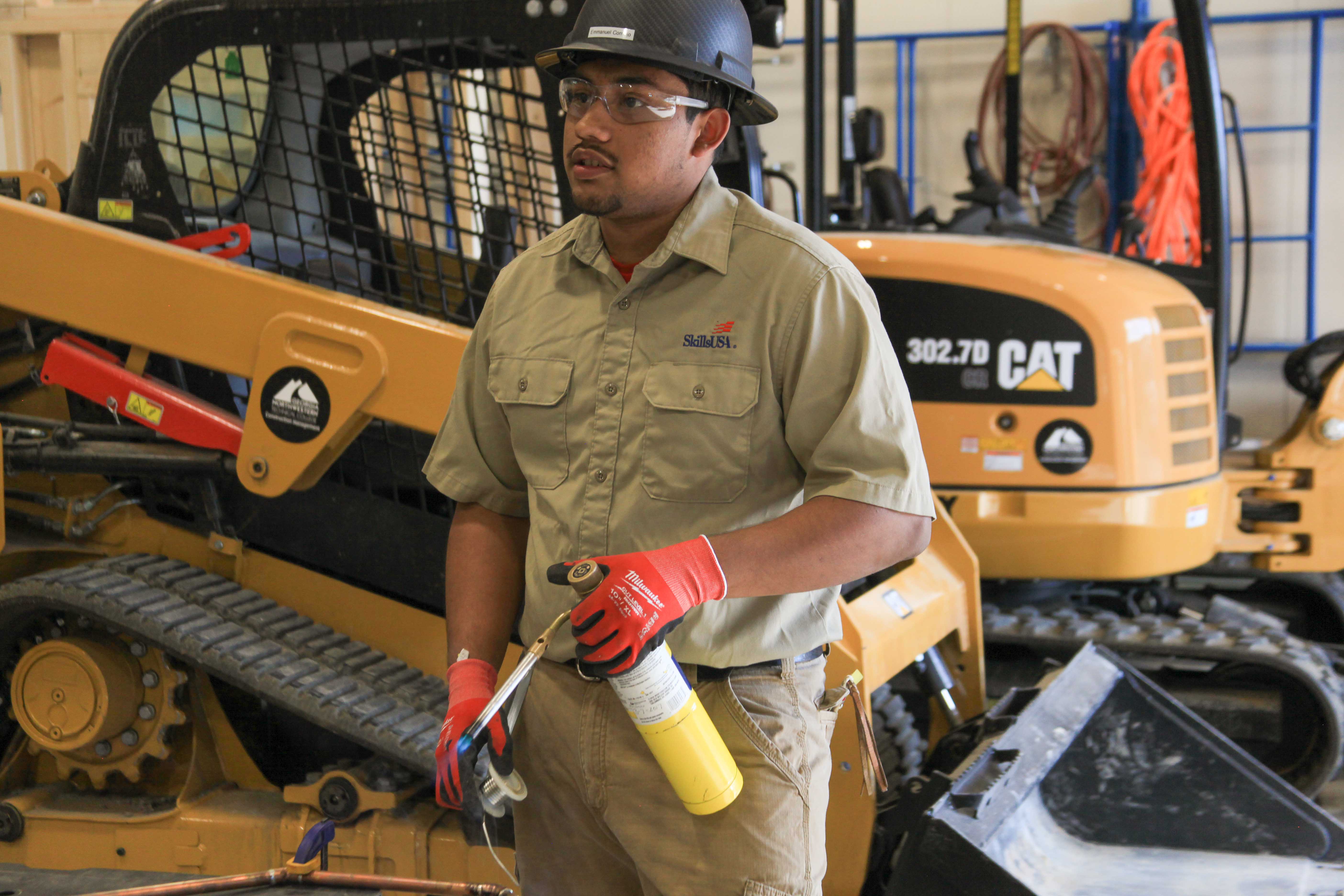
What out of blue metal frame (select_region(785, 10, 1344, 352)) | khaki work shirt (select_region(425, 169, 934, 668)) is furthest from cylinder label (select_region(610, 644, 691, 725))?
blue metal frame (select_region(785, 10, 1344, 352))

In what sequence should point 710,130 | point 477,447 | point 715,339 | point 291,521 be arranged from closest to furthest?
point 715,339 < point 710,130 < point 477,447 < point 291,521

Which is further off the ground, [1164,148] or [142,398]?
[1164,148]

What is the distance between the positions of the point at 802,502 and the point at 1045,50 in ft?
29.3

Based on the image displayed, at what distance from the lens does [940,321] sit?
4141 mm

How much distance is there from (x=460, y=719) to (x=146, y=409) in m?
1.63

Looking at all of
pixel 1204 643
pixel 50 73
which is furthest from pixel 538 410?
pixel 50 73

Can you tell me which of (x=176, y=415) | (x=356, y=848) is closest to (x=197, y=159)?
(x=176, y=415)

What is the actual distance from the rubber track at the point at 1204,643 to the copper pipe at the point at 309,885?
2337 mm

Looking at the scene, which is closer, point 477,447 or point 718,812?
point 718,812

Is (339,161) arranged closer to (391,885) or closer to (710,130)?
(710,130)

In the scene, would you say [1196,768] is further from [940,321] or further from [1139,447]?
[940,321]

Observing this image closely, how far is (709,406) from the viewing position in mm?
1686

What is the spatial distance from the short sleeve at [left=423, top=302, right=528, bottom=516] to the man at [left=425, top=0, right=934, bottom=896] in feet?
0.27

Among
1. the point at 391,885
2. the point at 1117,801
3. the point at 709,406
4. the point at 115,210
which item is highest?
the point at 115,210
